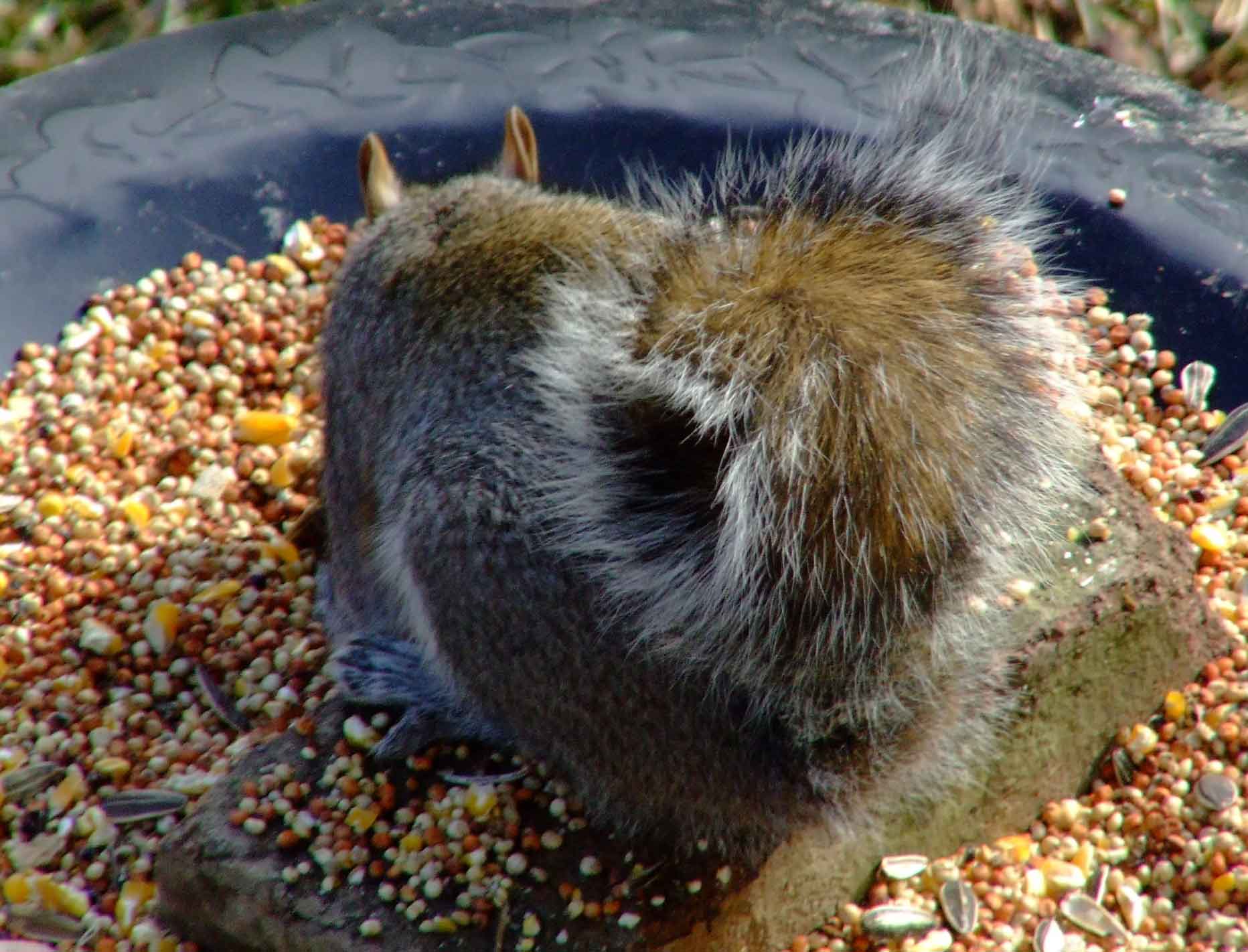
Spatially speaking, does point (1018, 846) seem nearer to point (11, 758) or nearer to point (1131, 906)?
point (1131, 906)

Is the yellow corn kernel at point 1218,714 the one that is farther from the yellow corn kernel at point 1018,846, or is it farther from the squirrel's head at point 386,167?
the squirrel's head at point 386,167

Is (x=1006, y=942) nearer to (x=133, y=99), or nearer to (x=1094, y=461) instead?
(x=1094, y=461)

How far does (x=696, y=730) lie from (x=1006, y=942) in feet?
1.63

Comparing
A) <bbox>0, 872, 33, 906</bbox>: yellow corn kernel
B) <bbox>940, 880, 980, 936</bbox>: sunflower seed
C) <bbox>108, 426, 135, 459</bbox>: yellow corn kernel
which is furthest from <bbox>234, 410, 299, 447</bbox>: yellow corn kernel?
<bbox>940, 880, 980, 936</bbox>: sunflower seed

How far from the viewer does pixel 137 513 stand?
1887mm

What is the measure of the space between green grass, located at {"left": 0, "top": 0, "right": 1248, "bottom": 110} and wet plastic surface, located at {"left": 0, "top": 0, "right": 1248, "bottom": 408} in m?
0.66

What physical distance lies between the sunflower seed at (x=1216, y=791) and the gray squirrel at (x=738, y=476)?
0.28m

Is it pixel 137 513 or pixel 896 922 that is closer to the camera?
pixel 896 922

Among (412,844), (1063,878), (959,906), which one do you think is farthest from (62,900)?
(1063,878)

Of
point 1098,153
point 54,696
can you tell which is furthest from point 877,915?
point 1098,153

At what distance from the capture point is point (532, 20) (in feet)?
7.66

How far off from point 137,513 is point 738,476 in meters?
1.14

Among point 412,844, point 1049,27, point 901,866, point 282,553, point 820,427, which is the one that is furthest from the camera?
point 1049,27

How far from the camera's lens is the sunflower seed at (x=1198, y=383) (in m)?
1.91
